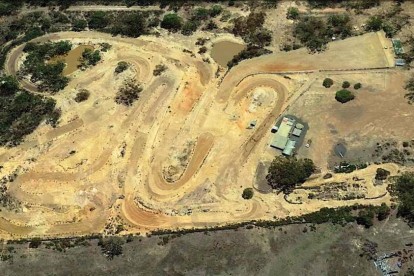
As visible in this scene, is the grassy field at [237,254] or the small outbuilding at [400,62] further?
the small outbuilding at [400,62]

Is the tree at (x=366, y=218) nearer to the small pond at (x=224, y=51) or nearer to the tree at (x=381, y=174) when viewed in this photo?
the tree at (x=381, y=174)

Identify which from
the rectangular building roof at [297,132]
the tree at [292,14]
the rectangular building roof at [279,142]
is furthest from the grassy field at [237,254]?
the tree at [292,14]

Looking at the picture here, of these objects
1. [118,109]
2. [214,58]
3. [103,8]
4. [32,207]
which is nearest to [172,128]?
[118,109]

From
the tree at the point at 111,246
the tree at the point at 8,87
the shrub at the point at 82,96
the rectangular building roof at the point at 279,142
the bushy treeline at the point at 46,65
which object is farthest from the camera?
the bushy treeline at the point at 46,65

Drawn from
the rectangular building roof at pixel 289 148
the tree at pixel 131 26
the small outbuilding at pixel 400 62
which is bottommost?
the rectangular building roof at pixel 289 148

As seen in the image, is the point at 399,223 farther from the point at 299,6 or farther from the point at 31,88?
the point at 31,88

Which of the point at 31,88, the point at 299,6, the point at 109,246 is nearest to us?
the point at 109,246

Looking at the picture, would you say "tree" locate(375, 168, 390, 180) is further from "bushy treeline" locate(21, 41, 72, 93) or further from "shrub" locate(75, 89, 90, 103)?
"bushy treeline" locate(21, 41, 72, 93)
